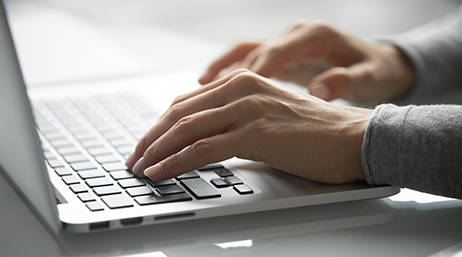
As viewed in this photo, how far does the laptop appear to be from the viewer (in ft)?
1.53

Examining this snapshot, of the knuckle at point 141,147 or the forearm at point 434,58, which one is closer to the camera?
the knuckle at point 141,147

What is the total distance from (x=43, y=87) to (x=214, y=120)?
49cm

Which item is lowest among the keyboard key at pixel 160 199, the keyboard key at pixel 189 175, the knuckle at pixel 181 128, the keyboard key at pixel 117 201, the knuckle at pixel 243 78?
the keyboard key at pixel 117 201

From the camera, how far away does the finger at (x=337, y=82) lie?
86 centimetres

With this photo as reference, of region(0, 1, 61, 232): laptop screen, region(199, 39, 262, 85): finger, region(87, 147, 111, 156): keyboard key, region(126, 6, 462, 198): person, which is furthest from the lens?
region(199, 39, 262, 85): finger

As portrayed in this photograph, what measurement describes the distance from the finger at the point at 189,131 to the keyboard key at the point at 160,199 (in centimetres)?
7

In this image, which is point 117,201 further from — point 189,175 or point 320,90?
point 320,90

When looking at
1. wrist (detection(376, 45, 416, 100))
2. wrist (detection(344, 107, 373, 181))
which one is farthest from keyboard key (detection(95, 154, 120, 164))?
wrist (detection(376, 45, 416, 100))

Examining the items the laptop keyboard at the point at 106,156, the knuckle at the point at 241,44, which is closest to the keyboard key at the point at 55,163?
the laptop keyboard at the point at 106,156

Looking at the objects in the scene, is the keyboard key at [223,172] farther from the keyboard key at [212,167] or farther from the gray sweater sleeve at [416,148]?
the gray sweater sleeve at [416,148]

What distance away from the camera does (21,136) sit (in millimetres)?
480

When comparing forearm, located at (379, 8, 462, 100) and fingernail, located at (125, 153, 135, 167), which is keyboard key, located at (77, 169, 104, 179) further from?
forearm, located at (379, 8, 462, 100)

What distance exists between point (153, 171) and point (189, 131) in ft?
0.20

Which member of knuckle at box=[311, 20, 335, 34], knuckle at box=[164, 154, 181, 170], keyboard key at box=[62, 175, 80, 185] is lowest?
keyboard key at box=[62, 175, 80, 185]
